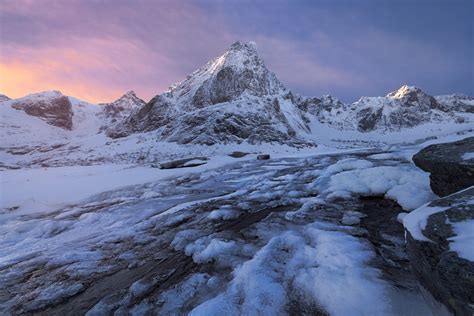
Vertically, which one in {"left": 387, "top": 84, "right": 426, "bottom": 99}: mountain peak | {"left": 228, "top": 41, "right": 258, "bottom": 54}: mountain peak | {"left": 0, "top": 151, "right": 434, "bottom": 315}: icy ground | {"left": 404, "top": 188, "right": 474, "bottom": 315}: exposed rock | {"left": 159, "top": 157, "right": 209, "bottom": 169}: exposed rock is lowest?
{"left": 0, "top": 151, "right": 434, "bottom": 315}: icy ground

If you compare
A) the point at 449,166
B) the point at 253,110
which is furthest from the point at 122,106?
the point at 449,166

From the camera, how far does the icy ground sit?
283 cm

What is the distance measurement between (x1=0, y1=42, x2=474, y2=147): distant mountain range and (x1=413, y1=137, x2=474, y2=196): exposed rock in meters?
27.1

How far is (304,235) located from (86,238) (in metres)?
4.12

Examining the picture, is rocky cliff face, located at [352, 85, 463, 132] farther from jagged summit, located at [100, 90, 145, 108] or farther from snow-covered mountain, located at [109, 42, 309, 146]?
jagged summit, located at [100, 90, 145, 108]

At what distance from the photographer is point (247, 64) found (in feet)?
194

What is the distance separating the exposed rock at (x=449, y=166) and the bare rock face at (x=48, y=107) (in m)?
89.3

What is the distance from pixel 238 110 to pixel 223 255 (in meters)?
35.0

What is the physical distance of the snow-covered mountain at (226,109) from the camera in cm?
3441

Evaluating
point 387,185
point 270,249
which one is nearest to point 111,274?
point 270,249

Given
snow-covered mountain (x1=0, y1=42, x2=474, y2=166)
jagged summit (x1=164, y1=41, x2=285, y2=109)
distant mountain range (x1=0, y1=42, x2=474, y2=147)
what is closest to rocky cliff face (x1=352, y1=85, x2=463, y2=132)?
distant mountain range (x1=0, y1=42, x2=474, y2=147)

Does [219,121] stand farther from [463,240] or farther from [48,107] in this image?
[48,107]

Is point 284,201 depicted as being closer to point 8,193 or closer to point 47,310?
point 47,310

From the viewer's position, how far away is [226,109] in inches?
1485
